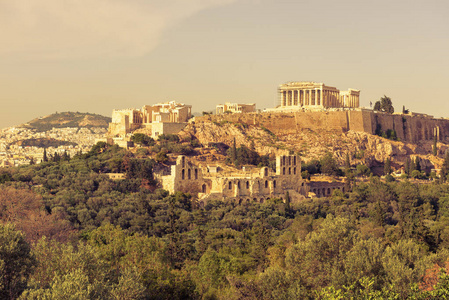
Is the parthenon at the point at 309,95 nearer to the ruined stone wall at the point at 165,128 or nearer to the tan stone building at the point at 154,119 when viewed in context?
the tan stone building at the point at 154,119

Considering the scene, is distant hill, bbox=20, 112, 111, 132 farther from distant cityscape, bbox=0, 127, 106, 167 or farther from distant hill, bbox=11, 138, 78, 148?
distant hill, bbox=11, 138, 78, 148

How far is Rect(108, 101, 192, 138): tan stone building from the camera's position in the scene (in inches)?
3194

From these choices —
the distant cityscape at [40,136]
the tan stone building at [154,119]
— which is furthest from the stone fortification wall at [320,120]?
the distant cityscape at [40,136]

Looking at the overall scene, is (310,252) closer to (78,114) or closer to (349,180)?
(349,180)

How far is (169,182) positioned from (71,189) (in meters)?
9.18

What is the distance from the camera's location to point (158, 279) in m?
31.0

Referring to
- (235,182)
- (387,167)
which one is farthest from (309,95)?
(235,182)

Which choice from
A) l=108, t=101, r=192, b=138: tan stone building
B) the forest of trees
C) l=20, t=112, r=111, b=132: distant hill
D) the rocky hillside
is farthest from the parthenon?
l=20, t=112, r=111, b=132: distant hill

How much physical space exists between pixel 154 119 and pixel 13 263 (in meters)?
60.1

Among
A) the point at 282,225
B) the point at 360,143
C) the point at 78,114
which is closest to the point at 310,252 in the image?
the point at 282,225

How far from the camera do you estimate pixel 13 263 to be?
25469 mm

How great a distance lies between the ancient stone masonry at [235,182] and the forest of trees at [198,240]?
4.74 feet

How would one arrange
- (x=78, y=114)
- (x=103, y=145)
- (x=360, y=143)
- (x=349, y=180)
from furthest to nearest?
1. (x=78, y=114)
2. (x=360, y=143)
3. (x=103, y=145)
4. (x=349, y=180)

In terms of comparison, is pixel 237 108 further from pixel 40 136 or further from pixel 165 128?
pixel 40 136
